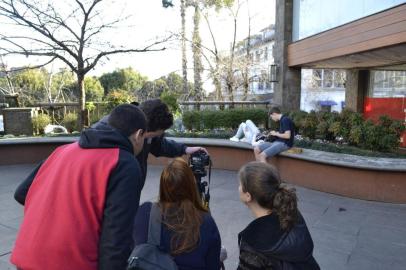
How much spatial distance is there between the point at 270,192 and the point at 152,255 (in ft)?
2.44

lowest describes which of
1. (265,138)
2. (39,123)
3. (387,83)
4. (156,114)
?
(39,123)

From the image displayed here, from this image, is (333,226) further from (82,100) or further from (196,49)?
(196,49)

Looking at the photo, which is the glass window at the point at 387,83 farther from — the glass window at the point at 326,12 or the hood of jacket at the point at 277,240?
the hood of jacket at the point at 277,240

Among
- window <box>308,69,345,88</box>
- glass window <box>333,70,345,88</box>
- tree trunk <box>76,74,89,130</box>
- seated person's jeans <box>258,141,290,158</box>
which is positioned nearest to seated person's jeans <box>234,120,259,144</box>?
seated person's jeans <box>258,141,290,158</box>

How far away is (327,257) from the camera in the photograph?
4.00m

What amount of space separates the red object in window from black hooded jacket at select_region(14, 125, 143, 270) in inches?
423

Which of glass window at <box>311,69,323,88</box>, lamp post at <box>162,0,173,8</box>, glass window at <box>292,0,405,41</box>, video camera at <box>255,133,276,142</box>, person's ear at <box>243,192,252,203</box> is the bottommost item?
video camera at <box>255,133,276,142</box>

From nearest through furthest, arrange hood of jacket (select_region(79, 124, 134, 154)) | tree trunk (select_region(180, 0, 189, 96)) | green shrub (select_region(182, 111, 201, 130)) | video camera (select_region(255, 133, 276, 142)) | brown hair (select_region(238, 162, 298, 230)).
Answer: hood of jacket (select_region(79, 124, 134, 154)) → brown hair (select_region(238, 162, 298, 230)) → video camera (select_region(255, 133, 276, 142)) → green shrub (select_region(182, 111, 201, 130)) → tree trunk (select_region(180, 0, 189, 96))

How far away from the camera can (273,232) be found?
201 centimetres

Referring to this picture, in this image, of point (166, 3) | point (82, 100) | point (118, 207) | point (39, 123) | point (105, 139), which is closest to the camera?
point (118, 207)

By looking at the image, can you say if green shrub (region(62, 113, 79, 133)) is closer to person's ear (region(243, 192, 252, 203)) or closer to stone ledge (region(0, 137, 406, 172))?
stone ledge (region(0, 137, 406, 172))

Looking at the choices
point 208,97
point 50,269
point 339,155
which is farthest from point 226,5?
point 50,269

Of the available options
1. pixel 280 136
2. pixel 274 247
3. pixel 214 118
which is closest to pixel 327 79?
pixel 214 118

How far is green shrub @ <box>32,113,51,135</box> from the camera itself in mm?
12070
